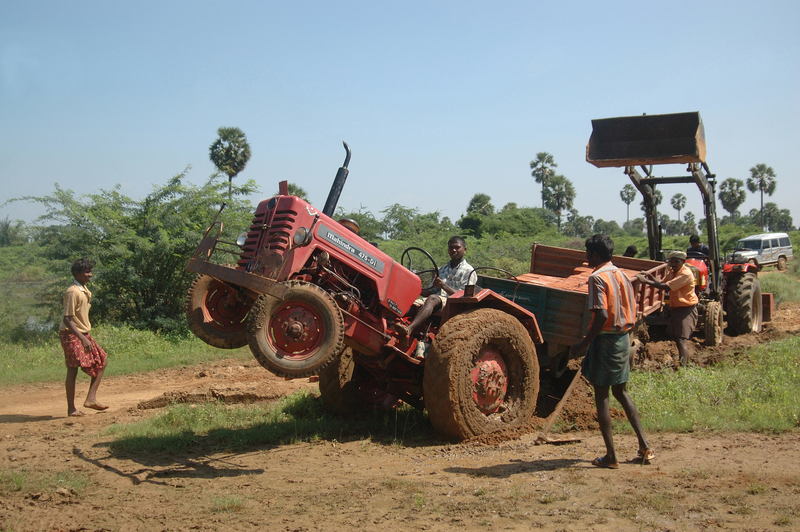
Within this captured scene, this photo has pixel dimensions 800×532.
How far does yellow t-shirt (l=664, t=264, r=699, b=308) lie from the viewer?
8.77 m

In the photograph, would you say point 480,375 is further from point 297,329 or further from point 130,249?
point 130,249

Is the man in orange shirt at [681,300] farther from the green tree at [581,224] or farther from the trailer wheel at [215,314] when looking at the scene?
the green tree at [581,224]

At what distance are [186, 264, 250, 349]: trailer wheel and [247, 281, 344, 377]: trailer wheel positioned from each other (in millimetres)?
432

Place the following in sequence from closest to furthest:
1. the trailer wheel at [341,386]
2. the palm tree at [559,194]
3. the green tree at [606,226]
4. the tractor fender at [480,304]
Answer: the tractor fender at [480,304], the trailer wheel at [341,386], the palm tree at [559,194], the green tree at [606,226]

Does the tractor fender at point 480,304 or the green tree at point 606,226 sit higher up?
the green tree at point 606,226

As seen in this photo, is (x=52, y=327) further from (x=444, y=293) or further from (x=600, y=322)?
(x=600, y=322)

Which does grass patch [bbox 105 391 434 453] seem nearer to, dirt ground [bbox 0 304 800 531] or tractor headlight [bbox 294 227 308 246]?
dirt ground [bbox 0 304 800 531]

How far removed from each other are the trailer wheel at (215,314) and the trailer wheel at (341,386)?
140cm

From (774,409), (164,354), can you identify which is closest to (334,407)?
(774,409)

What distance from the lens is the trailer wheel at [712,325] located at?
10586 millimetres

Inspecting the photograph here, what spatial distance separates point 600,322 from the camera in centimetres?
483

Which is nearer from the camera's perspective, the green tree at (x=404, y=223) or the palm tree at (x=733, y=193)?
the green tree at (x=404, y=223)

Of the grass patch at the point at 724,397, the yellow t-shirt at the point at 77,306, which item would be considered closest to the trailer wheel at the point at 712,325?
the grass patch at the point at 724,397

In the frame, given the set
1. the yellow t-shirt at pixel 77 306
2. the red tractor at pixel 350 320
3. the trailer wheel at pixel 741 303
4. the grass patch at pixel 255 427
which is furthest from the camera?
the trailer wheel at pixel 741 303
